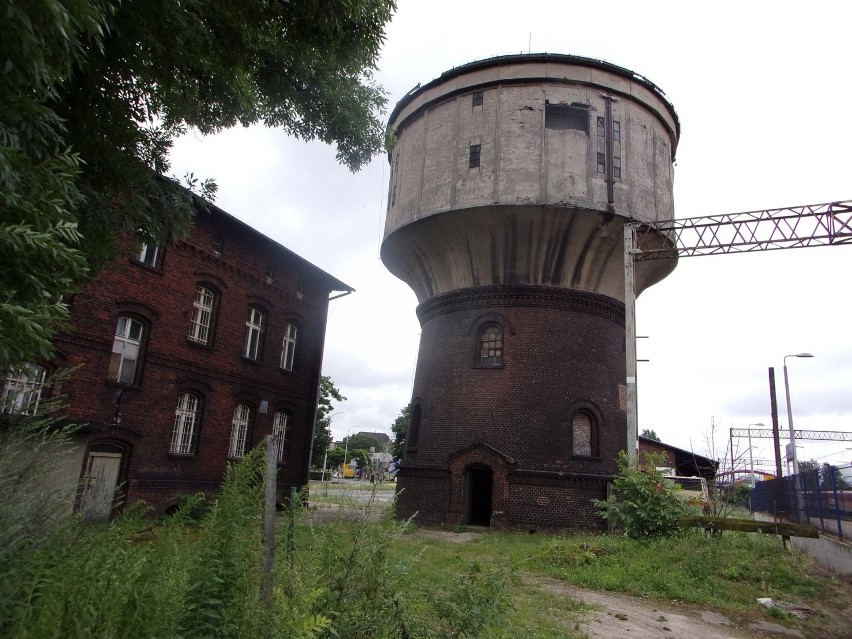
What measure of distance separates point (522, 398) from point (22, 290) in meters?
14.5

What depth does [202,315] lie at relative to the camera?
17609 millimetres

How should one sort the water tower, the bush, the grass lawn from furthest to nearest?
1. the water tower
2. the bush
3. the grass lawn

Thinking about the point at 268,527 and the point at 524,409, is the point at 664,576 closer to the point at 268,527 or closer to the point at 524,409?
the point at 524,409

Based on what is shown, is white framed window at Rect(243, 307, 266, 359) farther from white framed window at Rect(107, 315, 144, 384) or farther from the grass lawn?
the grass lawn

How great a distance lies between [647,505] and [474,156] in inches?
406

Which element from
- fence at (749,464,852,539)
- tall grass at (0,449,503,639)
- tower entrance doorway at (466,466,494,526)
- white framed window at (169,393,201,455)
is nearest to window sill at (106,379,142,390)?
white framed window at (169,393,201,455)

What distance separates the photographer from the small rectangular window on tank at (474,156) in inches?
685

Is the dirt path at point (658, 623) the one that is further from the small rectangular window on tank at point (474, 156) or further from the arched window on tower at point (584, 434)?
the small rectangular window on tank at point (474, 156)

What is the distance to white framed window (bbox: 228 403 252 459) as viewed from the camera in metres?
18.1

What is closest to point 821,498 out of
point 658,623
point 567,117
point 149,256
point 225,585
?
point 658,623

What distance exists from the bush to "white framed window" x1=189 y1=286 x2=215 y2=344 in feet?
38.5

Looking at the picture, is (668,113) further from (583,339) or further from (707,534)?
(707,534)

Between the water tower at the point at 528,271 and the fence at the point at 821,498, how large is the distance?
440 centimetres

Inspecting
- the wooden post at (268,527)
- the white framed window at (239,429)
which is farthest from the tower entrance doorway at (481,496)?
the wooden post at (268,527)
